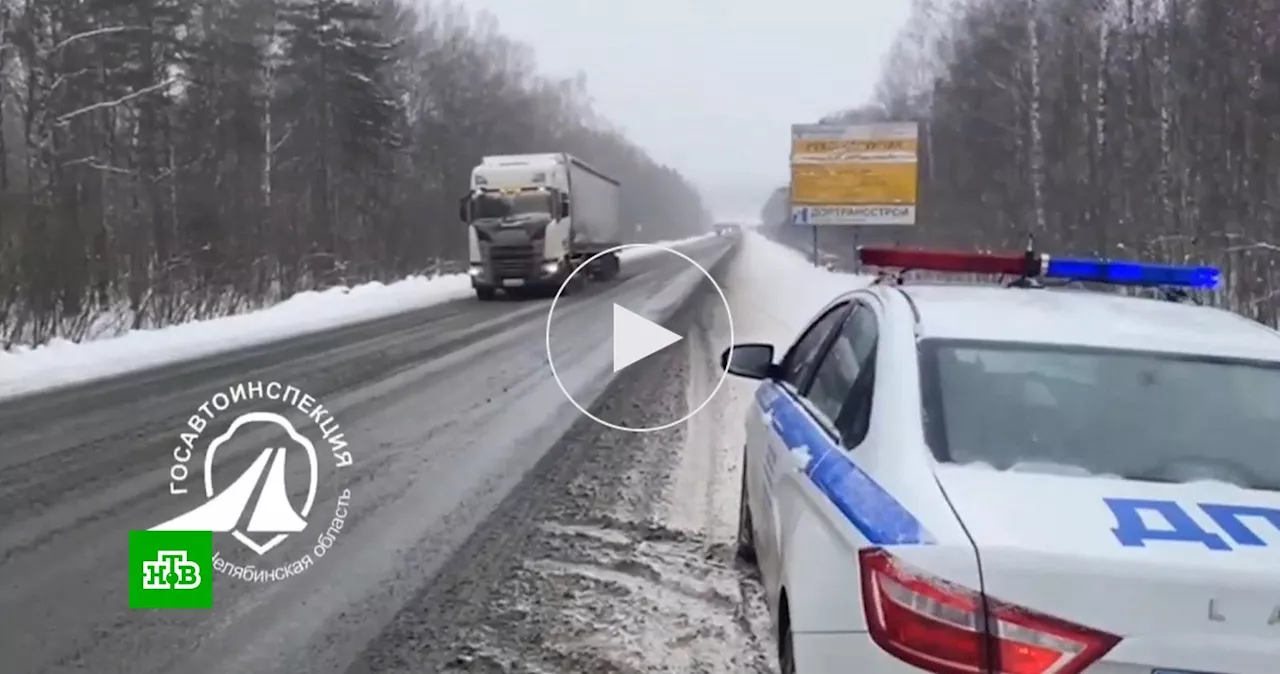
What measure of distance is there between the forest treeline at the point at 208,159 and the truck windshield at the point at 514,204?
16.7 feet

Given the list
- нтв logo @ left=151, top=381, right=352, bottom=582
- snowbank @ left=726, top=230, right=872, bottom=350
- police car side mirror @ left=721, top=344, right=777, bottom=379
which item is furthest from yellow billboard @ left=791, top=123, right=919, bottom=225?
police car side mirror @ left=721, top=344, right=777, bottom=379

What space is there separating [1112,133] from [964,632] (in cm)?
Result: 4061

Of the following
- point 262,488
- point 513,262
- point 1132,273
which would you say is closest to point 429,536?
point 262,488

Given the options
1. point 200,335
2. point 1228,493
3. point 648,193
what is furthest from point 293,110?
point 648,193

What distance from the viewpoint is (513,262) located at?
1177 inches

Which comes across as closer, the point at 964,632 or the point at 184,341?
the point at 964,632

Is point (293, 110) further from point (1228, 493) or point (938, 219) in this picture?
point (1228, 493)

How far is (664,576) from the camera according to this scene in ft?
19.8

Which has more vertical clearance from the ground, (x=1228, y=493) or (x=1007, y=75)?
(x=1007, y=75)

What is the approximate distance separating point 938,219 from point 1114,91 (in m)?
17.6

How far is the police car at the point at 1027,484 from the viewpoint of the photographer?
2516mm

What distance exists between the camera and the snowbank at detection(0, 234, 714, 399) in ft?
46.2

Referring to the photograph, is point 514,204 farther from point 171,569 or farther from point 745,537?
point 745,537
